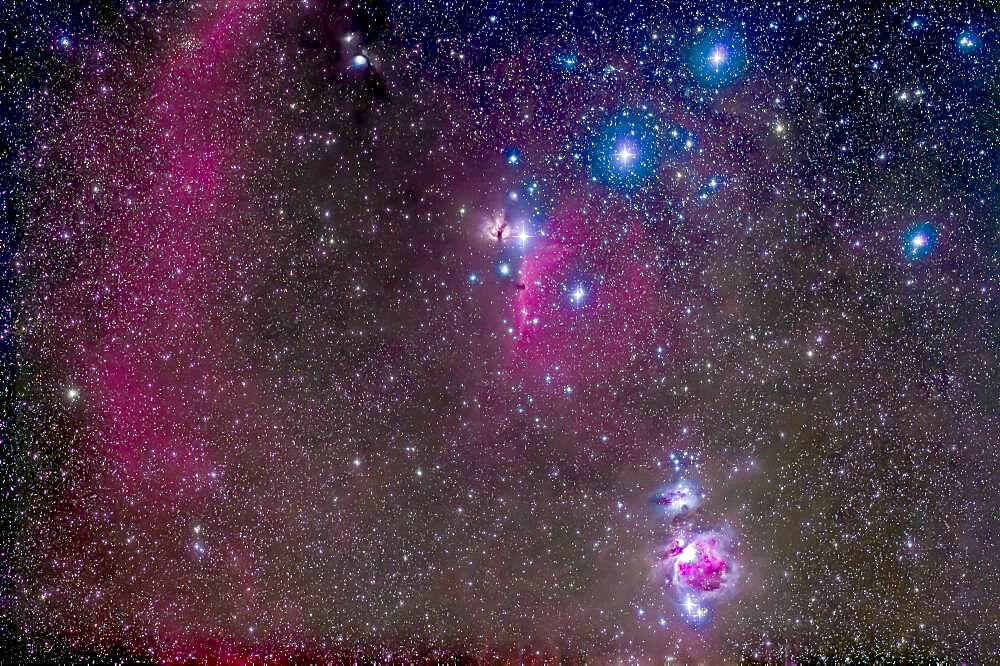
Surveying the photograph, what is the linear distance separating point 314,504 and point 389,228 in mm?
438

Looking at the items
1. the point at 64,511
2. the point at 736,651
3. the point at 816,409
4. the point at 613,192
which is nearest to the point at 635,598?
the point at 736,651

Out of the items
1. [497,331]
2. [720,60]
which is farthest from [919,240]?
[497,331]

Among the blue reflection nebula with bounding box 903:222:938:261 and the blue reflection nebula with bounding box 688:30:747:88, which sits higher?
the blue reflection nebula with bounding box 688:30:747:88

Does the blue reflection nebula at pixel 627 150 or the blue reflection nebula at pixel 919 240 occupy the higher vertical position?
the blue reflection nebula at pixel 627 150

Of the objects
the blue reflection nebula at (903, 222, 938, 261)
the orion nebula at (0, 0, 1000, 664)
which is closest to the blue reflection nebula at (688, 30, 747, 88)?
the orion nebula at (0, 0, 1000, 664)

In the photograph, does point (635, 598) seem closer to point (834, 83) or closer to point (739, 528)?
point (739, 528)

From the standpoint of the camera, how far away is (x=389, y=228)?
31.1 inches

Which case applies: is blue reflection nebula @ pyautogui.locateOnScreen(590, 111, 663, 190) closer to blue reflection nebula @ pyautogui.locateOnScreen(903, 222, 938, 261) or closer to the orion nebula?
the orion nebula

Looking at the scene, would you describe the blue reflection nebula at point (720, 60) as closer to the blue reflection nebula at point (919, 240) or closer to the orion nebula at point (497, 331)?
the orion nebula at point (497, 331)

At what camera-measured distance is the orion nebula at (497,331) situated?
30.7 inches

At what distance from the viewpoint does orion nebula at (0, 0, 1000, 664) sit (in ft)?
2.56

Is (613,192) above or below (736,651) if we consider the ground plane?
above

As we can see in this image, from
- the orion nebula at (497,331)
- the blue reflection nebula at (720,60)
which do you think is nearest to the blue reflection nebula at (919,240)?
the orion nebula at (497,331)

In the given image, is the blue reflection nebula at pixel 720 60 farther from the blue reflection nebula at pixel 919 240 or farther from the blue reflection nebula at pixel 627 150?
the blue reflection nebula at pixel 919 240
